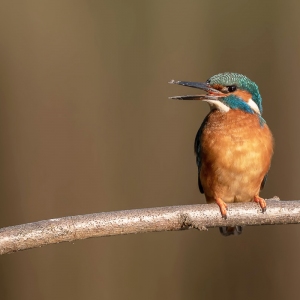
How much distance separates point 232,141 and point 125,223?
760 millimetres

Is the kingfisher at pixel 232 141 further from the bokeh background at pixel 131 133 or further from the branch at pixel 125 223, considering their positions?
the bokeh background at pixel 131 133

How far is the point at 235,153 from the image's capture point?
86.0 inches

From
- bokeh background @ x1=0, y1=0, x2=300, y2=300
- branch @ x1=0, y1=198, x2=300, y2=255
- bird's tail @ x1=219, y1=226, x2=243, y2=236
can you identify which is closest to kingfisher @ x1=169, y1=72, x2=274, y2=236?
bird's tail @ x1=219, y1=226, x2=243, y2=236

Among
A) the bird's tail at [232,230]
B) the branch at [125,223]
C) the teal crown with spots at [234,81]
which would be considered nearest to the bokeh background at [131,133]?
the bird's tail at [232,230]

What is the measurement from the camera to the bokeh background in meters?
3.00

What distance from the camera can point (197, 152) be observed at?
2.36 meters

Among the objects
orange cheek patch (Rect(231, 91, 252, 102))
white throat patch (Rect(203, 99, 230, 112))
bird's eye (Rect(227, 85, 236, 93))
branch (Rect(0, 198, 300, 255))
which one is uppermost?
bird's eye (Rect(227, 85, 236, 93))

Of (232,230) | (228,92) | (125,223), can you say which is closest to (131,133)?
(232,230)

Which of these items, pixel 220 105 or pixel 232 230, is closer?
pixel 220 105

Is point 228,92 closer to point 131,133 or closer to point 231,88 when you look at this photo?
point 231,88

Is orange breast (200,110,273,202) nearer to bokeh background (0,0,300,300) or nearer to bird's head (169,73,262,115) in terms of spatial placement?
bird's head (169,73,262,115)

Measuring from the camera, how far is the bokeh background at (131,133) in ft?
9.83

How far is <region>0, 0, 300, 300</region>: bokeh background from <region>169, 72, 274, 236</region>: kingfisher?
849mm

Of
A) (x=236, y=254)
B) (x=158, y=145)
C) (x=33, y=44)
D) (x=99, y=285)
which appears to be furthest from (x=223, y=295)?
(x=33, y=44)
